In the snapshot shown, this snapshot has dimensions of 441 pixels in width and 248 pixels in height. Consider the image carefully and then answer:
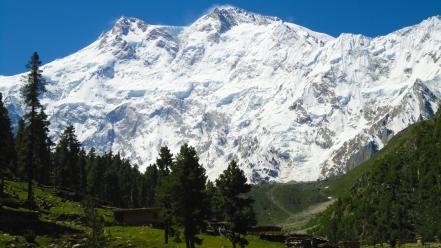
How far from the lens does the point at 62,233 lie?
78562mm

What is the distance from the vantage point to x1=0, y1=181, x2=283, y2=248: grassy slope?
73.7m

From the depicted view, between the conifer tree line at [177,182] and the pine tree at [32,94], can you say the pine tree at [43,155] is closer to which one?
the conifer tree line at [177,182]

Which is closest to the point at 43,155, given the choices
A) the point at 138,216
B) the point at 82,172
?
the point at 82,172

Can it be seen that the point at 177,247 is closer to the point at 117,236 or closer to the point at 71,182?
the point at 117,236

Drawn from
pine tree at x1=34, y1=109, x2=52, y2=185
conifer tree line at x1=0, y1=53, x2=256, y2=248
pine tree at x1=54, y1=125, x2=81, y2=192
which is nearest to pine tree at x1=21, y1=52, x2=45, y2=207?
conifer tree line at x1=0, y1=53, x2=256, y2=248

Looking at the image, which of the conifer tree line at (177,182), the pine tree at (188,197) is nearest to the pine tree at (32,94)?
the conifer tree line at (177,182)

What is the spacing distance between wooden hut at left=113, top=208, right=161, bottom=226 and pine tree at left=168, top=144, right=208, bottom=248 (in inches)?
1225

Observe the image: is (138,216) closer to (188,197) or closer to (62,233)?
(62,233)

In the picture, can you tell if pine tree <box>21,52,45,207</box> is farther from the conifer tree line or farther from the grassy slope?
the grassy slope

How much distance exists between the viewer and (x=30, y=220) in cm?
8019

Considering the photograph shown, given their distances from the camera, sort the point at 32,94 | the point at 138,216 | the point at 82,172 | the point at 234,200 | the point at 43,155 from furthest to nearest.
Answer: the point at 82,172, the point at 43,155, the point at 138,216, the point at 32,94, the point at 234,200

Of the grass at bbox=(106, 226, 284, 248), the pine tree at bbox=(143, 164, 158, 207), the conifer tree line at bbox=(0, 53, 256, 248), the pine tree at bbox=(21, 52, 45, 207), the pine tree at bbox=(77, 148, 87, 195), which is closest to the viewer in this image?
the conifer tree line at bbox=(0, 53, 256, 248)

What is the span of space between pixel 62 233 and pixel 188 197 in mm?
14878

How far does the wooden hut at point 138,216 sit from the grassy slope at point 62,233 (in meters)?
1.73
